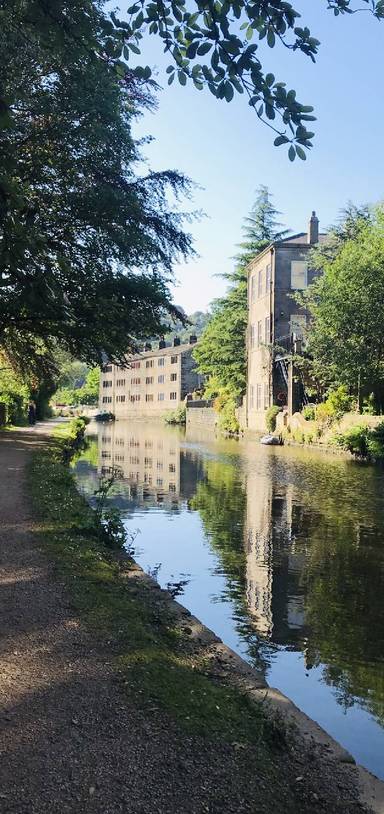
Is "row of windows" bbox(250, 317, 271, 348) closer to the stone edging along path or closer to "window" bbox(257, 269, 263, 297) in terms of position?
"window" bbox(257, 269, 263, 297)

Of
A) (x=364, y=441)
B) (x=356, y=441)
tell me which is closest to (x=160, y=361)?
(x=356, y=441)

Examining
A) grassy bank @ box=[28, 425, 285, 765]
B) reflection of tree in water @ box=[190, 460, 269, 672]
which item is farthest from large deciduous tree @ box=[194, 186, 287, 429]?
grassy bank @ box=[28, 425, 285, 765]

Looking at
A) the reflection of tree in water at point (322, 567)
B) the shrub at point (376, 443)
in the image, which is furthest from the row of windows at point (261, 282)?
the reflection of tree in water at point (322, 567)

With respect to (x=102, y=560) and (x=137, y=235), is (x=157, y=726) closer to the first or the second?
(x=102, y=560)

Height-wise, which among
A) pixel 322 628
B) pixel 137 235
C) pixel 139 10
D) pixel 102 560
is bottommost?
pixel 322 628

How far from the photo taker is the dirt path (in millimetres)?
3113

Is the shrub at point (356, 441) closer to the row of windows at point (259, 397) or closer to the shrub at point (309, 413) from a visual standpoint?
the shrub at point (309, 413)

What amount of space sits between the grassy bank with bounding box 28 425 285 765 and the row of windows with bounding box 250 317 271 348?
3569 centimetres

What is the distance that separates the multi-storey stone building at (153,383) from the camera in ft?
288

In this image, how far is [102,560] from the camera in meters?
8.10

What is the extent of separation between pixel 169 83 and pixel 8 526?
7286 millimetres

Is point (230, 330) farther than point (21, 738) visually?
Yes

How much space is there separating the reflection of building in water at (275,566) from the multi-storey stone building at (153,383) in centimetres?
6236

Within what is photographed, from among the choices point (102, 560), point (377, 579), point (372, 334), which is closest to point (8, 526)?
point (102, 560)
